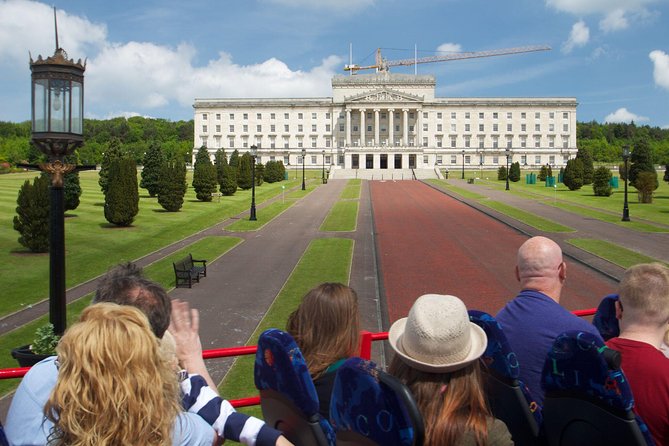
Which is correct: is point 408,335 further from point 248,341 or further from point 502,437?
point 248,341

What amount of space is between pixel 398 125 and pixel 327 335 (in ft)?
405

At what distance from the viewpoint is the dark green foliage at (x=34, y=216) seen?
22734 millimetres

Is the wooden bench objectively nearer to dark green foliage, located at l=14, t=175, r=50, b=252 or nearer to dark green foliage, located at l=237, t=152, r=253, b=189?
dark green foliage, located at l=14, t=175, r=50, b=252

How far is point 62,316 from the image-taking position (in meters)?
7.91

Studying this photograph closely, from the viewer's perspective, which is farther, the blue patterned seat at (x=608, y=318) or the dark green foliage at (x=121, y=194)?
the dark green foliage at (x=121, y=194)

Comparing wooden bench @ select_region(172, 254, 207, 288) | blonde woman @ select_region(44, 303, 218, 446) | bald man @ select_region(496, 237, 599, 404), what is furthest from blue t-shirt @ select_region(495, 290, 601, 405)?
wooden bench @ select_region(172, 254, 207, 288)

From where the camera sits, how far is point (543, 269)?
4641mm

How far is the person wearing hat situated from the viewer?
9.50 feet

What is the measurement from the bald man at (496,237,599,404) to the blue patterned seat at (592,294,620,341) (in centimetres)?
55

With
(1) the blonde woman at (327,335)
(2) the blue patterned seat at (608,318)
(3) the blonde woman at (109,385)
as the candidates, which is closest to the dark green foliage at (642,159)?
(2) the blue patterned seat at (608,318)

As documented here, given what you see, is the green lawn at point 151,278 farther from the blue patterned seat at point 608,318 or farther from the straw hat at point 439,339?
the blue patterned seat at point 608,318

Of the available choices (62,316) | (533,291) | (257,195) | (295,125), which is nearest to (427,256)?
(62,316)

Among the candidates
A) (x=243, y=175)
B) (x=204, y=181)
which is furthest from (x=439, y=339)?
(x=243, y=175)

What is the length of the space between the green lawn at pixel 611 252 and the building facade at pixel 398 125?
9667 cm
